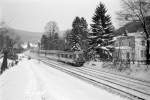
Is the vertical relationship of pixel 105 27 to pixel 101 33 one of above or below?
above

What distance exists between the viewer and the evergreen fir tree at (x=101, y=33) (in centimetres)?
3020

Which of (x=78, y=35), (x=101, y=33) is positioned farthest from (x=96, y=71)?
(x=78, y=35)

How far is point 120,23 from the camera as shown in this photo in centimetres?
2380

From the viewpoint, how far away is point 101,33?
3052 cm

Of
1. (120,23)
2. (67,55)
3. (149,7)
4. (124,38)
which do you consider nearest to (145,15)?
(149,7)

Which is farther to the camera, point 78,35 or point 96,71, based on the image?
point 78,35

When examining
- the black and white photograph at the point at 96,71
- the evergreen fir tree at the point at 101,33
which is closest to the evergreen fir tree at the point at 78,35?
the black and white photograph at the point at 96,71

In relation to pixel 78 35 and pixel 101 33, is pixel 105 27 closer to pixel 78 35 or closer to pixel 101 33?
pixel 101 33

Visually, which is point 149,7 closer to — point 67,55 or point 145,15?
point 145,15

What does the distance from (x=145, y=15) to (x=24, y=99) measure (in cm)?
1835

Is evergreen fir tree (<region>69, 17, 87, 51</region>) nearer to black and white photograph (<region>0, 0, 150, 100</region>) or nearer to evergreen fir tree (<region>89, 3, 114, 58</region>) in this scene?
black and white photograph (<region>0, 0, 150, 100</region>)

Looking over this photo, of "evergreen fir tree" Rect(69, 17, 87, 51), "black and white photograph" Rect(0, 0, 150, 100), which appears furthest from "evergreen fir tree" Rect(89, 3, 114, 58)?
"evergreen fir tree" Rect(69, 17, 87, 51)

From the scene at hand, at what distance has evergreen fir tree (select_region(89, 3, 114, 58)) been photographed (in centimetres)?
3020

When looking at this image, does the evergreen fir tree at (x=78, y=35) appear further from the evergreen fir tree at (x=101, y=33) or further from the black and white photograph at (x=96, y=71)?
the evergreen fir tree at (x=101, y=33)
